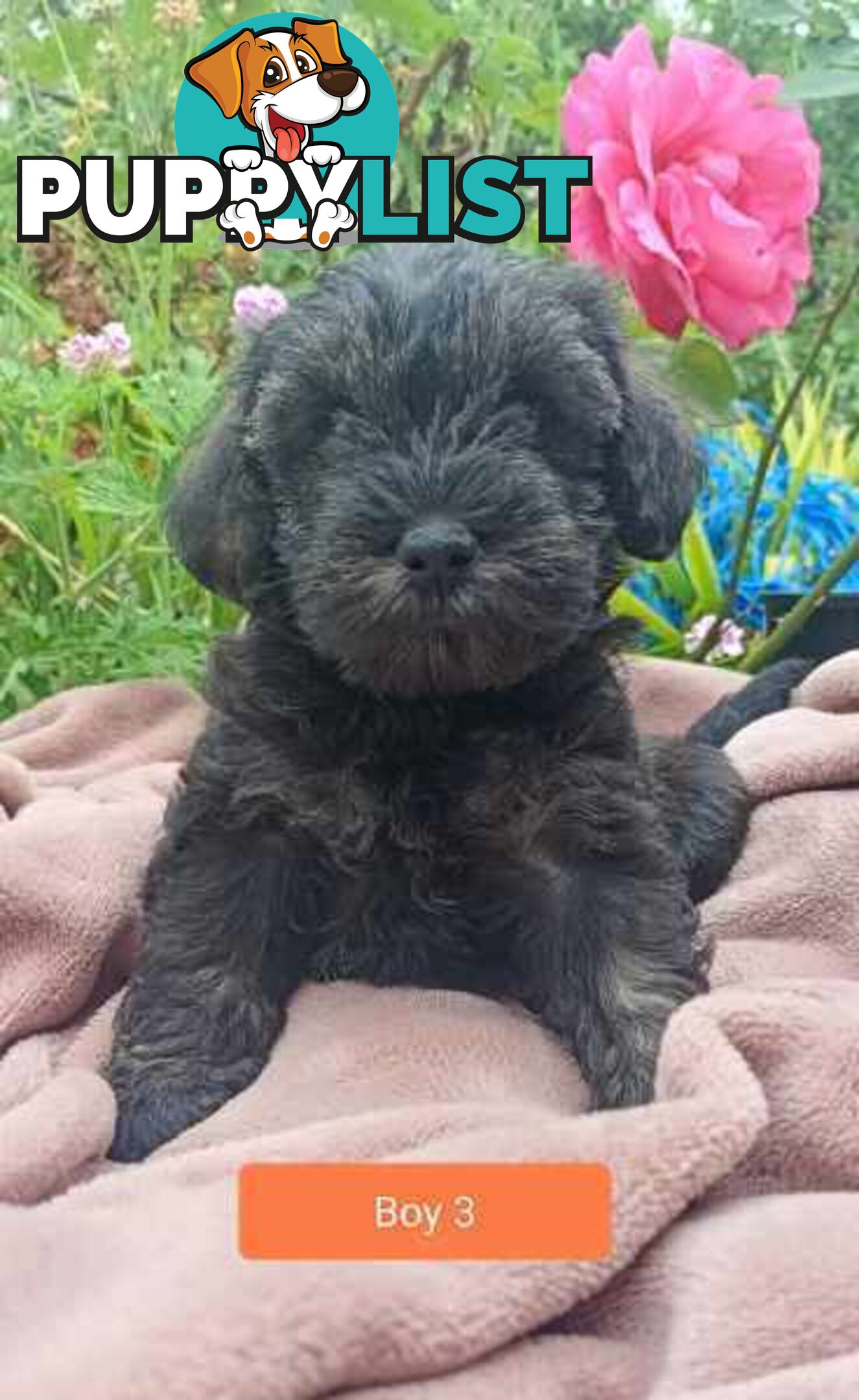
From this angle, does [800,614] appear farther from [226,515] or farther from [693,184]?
[226,515]

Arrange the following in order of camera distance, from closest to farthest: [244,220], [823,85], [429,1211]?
[429,1211] < [244,220] < [823,85]

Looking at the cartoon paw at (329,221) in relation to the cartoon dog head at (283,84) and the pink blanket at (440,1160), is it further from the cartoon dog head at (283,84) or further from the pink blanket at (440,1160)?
the pink blanket at (440,1160)

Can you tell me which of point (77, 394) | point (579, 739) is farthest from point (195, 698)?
point (579, 739)

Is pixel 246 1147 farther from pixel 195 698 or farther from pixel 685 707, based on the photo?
pixel 685 707

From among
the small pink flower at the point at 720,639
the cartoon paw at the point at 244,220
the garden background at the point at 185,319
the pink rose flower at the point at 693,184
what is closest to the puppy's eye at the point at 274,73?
the cartoon paw at the point at 244,220

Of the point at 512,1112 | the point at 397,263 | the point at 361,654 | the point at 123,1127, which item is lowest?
the point at 123,1127

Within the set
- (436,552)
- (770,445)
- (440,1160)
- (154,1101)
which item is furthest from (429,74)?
(440,1160)
